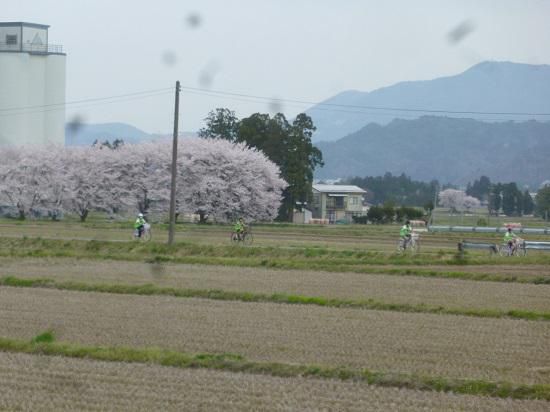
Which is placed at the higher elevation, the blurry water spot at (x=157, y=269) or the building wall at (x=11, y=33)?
the building wall at (x=11, y=33)

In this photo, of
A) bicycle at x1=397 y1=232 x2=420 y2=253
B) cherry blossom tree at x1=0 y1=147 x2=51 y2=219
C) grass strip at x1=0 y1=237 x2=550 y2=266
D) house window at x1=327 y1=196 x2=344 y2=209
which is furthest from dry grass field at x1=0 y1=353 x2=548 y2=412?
house window at x1=327 y1=196 x2=344 y2=209

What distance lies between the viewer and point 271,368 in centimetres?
1202

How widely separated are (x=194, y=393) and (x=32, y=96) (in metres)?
71.1

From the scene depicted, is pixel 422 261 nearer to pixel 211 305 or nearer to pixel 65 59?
pixel 211 305

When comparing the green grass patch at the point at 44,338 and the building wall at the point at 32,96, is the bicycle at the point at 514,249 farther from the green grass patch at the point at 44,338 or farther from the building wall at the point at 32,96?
the building wall at the point at 32,96

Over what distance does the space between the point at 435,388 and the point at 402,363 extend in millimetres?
1557

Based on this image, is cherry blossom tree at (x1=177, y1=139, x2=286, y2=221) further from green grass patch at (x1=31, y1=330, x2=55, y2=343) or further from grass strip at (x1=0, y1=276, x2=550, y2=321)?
green grass patch at (x1=31, y1=330, x2=55, y2=343)

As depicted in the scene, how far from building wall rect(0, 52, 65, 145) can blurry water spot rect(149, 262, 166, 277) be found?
48.4m

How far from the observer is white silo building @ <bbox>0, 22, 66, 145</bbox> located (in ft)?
253

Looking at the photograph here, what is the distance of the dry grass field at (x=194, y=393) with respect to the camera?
1009cm

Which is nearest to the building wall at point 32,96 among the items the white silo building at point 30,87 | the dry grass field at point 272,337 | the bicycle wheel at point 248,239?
the white silo building at point 30,87

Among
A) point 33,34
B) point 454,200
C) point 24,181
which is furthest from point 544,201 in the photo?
point 24,181

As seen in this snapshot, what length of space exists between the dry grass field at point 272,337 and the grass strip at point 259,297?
2.1 inches

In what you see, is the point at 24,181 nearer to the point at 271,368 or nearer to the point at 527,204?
the point at 271,368
